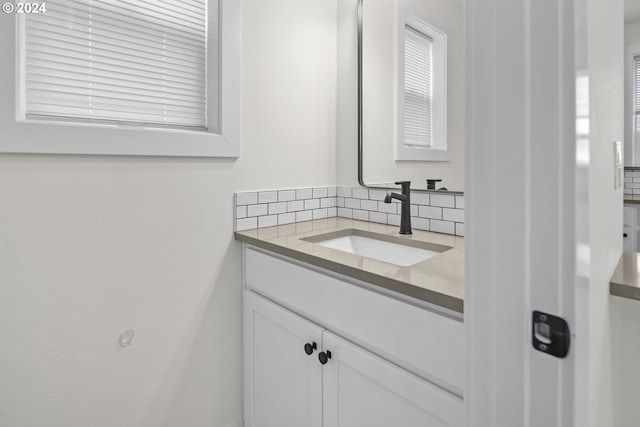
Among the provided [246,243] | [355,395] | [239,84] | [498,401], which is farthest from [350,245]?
[498,401]

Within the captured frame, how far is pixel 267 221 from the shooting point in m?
1.57

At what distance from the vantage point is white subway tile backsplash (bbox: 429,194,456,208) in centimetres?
140

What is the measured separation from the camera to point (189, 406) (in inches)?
54.2

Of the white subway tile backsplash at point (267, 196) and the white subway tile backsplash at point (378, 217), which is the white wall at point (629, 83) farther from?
the white subway tile backsplash at point (267, 196)

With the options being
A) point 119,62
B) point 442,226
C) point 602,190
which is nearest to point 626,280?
point 602,190

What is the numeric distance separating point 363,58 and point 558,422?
1.59 m

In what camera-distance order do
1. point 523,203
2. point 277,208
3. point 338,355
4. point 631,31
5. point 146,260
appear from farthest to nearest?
point 277,208 < point 146,260 < point 338,355 < point 631,31 < point 523,203

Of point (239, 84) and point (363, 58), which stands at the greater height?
point (363, 58)

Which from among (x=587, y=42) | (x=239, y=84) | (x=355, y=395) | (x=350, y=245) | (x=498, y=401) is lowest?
(x=355, y=395)

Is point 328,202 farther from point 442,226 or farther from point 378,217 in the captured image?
point 442,226

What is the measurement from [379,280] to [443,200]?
2.17 ft

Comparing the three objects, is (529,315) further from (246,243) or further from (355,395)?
(246,243)

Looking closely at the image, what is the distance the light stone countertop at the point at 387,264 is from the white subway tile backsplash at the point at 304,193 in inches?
6.2

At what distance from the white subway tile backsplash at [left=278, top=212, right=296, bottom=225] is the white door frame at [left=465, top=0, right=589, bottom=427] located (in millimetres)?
1108
